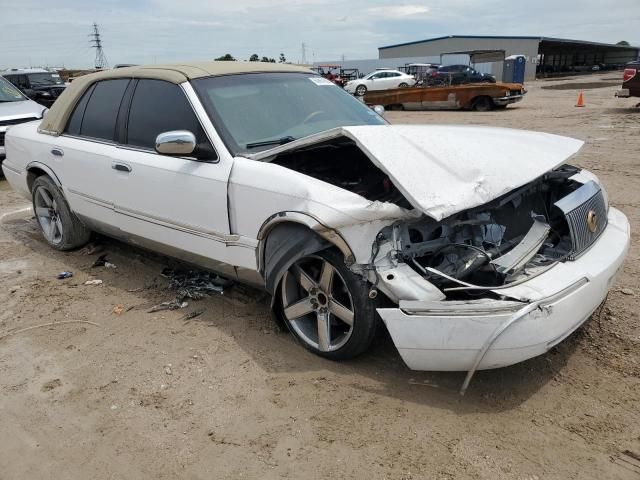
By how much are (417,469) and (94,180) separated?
3.43 metres

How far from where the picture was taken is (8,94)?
1058 centimetres

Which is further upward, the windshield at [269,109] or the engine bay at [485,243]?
the windshield at [269,109]

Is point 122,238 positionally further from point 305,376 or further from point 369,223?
point 369,223

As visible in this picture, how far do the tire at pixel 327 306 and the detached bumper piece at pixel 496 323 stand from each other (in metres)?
0.28

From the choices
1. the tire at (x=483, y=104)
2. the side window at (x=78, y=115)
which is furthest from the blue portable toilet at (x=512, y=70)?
the side window at (x=78, y=115)

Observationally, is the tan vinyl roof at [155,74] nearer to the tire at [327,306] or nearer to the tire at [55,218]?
the tire at [55,218]

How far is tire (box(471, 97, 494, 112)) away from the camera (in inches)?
768

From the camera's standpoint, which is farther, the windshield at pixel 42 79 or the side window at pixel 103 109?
the windshield at pixel 42 79

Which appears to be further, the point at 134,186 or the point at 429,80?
the point at 429,80

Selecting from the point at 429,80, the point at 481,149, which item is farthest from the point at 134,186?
the point at 429,80

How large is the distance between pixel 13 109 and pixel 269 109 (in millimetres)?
8213

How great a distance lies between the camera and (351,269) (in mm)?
2836

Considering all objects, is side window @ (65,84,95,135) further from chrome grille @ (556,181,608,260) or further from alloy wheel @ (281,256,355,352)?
chrome grille @ (556,181,608,260)

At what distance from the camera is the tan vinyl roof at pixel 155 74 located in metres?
3.95
